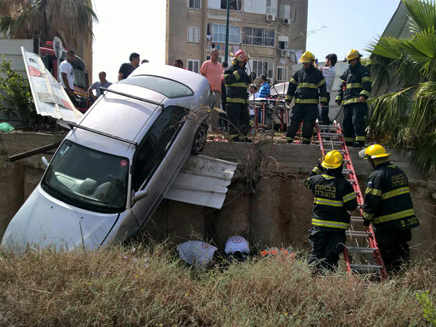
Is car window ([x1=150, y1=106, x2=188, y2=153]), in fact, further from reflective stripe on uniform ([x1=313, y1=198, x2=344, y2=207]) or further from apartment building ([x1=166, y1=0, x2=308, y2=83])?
apartment building ([x1=166, y1=0, x2=308, y2=83])

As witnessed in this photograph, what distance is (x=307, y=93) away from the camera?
28.0ft

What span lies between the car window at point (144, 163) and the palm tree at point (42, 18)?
9.90m

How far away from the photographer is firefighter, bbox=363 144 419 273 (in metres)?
6.21

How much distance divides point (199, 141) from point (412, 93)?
4.00 meters

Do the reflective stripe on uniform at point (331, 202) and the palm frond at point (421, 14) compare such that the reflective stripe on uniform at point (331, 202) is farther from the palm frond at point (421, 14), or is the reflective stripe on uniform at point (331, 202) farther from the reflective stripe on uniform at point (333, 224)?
the palm frond at point (421, 14)

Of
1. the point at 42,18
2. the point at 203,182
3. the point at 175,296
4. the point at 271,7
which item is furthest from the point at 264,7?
the point at 175,296

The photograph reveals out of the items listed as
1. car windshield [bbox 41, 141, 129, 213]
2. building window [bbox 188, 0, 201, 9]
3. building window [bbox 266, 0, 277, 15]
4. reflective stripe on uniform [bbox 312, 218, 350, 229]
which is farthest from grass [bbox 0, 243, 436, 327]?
building window [bbox 266, 0, 277, 15]

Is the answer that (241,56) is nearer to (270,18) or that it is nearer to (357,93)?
(357,93)

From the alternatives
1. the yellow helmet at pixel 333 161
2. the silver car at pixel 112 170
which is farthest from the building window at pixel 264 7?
the yellow helmet at pixel 333 161

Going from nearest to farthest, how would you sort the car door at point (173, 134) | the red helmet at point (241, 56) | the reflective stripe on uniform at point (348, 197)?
the reflective stripe on uniform at point (348, 197), the car door at point (173, 134), the red helmet at point (241, 56)

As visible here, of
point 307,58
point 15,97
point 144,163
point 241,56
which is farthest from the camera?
point 15,97

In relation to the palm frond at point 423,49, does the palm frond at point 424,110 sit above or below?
below

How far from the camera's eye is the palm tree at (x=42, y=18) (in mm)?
14945

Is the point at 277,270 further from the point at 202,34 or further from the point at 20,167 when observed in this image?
the point at 202,34
